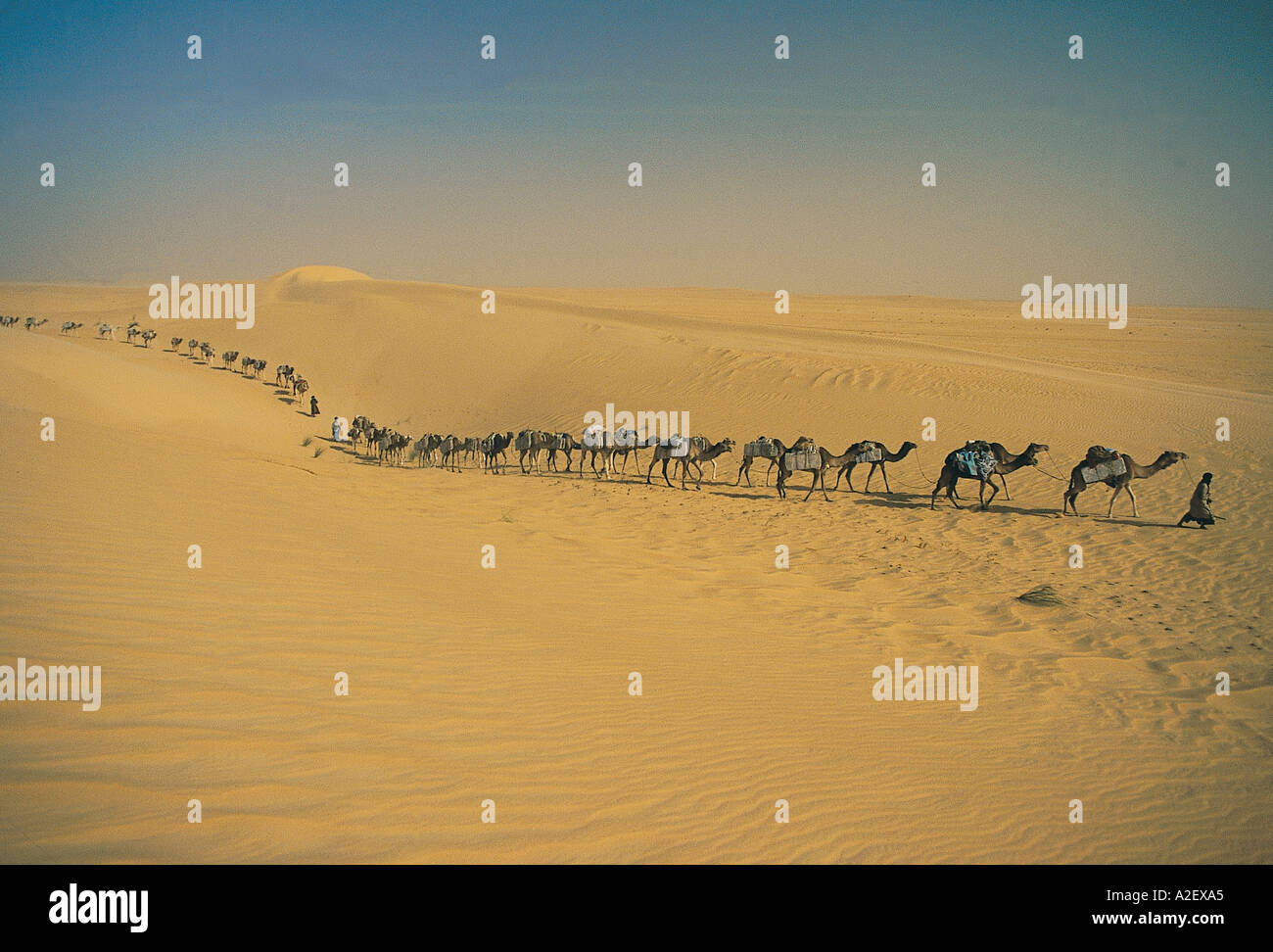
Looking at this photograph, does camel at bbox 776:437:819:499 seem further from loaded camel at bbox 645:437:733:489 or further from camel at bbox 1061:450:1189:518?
camel at bbox 1061:450:1189:518

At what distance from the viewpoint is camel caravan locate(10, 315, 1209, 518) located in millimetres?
16969

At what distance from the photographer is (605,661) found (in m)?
8.11

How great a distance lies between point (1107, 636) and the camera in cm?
1016

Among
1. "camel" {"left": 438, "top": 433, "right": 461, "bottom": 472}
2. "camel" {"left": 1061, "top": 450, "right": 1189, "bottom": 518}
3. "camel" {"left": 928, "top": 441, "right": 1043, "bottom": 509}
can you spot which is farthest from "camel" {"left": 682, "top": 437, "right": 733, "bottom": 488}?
"camel" {"left": 1061, "top": 450, "right": 1189, "bottom": 518}

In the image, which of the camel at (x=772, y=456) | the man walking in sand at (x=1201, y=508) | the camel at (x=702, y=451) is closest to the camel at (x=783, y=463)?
the camel at (x=772, y=456)

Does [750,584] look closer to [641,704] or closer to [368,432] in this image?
[641,704]

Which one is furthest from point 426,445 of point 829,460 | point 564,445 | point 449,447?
point 829,460

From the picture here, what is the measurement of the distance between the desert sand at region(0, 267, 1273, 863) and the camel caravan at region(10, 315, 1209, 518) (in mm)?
805

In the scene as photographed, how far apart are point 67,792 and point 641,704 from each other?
425 cm

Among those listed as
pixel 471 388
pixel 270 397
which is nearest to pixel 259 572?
pixel 270 397

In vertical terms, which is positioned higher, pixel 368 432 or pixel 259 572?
pixel 368 432

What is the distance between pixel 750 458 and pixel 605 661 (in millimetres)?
13749

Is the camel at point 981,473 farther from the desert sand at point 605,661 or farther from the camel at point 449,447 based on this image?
the camel at point 449,447

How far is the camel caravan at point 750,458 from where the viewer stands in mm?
16969
